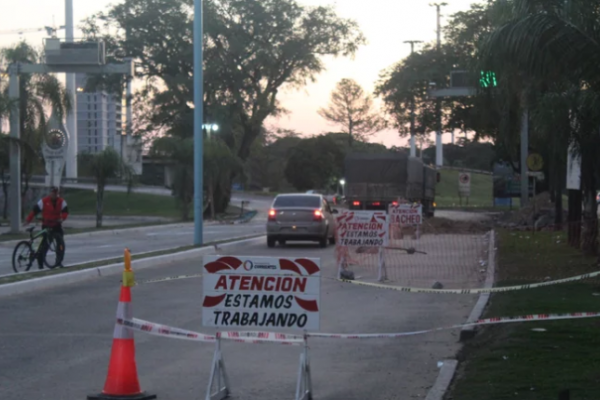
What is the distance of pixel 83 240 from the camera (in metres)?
31.9

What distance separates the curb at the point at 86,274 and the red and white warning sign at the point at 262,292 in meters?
8.07

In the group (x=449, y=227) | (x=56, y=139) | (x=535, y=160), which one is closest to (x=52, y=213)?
(x=56, y=139)

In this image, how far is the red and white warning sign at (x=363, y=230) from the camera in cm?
1823

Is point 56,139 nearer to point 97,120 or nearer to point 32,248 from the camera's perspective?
point 32,248

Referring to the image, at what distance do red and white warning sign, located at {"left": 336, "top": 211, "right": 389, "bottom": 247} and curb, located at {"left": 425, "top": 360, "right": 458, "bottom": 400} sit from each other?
9.17 meters

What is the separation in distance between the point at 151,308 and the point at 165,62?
143ft

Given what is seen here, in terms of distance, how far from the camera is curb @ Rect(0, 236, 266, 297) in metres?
15.0

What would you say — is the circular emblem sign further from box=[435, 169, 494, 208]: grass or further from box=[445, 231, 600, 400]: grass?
box=[435, 169, 494, 208]: grass

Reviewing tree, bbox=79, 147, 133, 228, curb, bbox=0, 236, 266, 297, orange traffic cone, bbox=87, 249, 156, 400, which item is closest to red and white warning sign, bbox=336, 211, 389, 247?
curb, bbox=0, 236, 266, 297

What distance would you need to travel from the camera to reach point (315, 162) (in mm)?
84312

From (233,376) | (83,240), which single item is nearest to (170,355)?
(233,376)

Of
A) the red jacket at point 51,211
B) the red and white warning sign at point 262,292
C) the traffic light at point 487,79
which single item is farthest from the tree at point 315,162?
the red and white warning sign at point 262,292

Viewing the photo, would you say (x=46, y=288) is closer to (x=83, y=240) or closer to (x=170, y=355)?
(x=170, y=355)

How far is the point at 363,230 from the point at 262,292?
1107 centimetres
